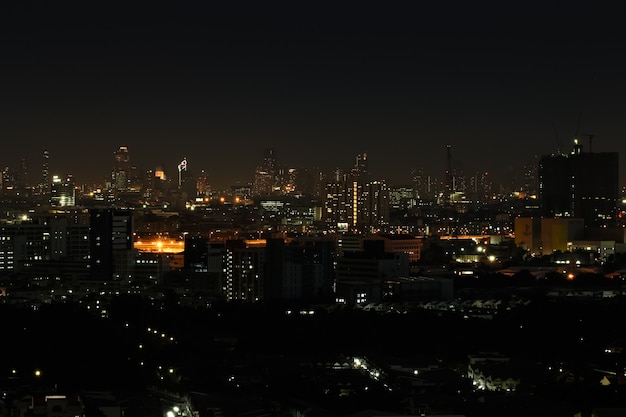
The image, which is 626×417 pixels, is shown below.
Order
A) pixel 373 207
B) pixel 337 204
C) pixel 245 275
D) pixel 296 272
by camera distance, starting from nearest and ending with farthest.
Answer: pixel 296 272, pixel 245 275, pixel 373 207, pixel 337 204

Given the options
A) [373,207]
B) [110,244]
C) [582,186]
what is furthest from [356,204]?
[110,244]

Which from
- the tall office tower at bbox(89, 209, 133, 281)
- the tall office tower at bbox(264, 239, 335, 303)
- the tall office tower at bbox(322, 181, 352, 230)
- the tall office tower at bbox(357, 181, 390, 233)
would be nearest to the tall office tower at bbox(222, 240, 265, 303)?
the tall office tower at bbox(264, 239, 335, 303)

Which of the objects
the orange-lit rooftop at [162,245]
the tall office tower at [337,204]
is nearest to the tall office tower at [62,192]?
the tall office tower at [337,204]

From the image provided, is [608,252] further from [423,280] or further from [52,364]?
[52,364]

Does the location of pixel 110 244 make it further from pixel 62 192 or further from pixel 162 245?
pixel 62 192

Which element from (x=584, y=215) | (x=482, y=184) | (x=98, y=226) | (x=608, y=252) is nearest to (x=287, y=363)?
(x=98, y=226)
